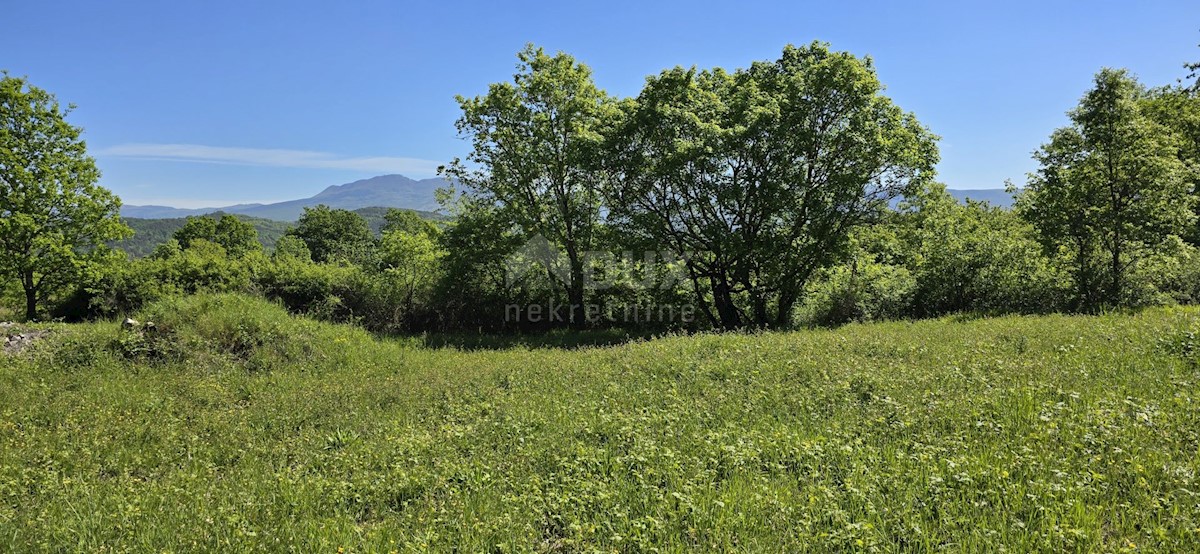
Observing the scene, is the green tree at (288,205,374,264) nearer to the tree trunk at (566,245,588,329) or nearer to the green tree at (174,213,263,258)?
the green tree at (174,213,263,258)

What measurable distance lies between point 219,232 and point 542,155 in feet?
217

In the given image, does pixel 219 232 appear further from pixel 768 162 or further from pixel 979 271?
pixel 979 271

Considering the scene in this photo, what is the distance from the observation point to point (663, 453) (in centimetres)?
523

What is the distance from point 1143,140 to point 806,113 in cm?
820

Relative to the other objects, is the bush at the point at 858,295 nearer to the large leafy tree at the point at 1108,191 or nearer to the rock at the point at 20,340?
the large leafy tree at the point at 1108,191

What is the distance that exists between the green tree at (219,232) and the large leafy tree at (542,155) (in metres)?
A: 54.6

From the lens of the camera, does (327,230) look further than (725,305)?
Yes

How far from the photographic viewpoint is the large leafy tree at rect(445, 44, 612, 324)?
747 inches

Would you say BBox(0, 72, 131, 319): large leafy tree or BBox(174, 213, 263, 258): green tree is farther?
BBox(174, 213, 263, 258): green tree

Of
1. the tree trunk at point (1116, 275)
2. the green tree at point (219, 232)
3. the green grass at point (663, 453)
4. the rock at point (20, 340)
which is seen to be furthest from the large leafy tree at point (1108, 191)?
the green tree at point (219, 232)

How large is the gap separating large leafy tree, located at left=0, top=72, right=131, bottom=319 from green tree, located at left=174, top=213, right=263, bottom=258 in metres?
46.7

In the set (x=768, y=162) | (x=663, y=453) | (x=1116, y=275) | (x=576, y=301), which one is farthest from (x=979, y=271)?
(x=663, y=453)

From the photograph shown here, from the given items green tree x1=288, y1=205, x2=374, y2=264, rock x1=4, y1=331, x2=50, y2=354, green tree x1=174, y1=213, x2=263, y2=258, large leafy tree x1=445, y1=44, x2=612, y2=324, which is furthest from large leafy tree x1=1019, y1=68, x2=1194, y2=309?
green tree x1=288, y1=205, x2=374, y2=264

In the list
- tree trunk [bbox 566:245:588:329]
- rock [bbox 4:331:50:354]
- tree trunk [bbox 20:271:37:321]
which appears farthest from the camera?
tree trunk [bbox 566:245:588:329]
